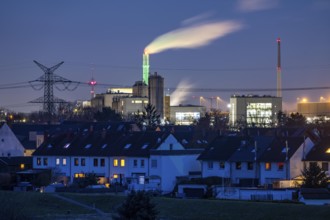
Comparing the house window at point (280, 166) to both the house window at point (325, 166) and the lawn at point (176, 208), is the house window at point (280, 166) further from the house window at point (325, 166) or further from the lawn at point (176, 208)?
the lawn at point (176, 208)

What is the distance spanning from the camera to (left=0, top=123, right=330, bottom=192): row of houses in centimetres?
8331

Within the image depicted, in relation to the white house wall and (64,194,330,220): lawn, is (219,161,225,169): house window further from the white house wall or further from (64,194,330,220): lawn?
(64,194,330,220): lawn

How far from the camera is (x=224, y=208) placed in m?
64.6

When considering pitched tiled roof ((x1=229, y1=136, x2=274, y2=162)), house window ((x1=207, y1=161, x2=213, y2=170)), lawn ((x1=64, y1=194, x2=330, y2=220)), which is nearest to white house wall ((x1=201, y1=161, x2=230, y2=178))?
house window ((x1=207, y1=161, x2=213, y2=170))

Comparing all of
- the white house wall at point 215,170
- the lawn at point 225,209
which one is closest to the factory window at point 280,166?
the white house wall at point 215,170

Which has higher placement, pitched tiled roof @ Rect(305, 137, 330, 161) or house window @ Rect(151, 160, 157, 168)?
pitched tiled roof @ Rect(305, 137, 330, 161)

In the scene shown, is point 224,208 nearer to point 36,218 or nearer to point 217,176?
point 36,218

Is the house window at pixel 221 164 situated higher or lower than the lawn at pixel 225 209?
higher

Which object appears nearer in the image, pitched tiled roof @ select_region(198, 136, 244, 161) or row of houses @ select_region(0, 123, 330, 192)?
row of houses @ select_region(0, 123, 330, 192)

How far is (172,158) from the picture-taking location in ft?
296

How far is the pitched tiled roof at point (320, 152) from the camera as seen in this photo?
3211 inches

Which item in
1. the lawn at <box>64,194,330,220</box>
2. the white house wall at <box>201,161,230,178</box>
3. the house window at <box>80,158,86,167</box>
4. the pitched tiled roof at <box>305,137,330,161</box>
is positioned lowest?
the lawn at <box>64,194,330,220</box>

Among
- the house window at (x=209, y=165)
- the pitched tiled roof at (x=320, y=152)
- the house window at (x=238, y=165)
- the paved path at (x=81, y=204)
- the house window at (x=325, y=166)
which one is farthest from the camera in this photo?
the house window at (x=209, y=165)

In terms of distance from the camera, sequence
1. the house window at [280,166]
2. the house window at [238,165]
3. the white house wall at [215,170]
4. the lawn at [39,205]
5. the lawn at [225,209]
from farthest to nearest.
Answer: the white house wall at [215,170] < the house window at [238,165] < the house window at [280,166] < the lawn at [39,205] < the lawn at [225,209]
